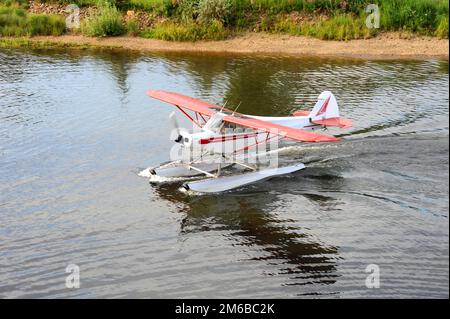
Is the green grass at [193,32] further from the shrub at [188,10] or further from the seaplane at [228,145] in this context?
the seaplane at [228,145]

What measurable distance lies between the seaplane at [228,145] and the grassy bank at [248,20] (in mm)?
14115

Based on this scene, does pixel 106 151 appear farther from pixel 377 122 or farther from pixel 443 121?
pixel 443 121

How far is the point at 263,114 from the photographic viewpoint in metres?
18.5

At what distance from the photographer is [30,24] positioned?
3131 centimetres

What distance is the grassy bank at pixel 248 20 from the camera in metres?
28.3

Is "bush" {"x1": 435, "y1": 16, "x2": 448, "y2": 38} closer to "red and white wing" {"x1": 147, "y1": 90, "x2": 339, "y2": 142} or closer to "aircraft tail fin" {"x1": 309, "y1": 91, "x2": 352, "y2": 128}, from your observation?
"aircraft tail fin" {"x1": 309, "y1": 91, "x2": 352, "y2": 128}

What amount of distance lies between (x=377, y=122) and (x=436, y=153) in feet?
9.57

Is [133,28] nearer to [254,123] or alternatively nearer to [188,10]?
[188,10]

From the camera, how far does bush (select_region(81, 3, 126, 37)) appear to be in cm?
3033

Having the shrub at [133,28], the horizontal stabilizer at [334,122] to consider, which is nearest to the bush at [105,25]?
the shrub at [133,28]

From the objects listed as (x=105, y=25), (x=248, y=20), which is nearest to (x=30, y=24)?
(x=105, y=25)

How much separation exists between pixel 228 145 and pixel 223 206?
1684 mm
